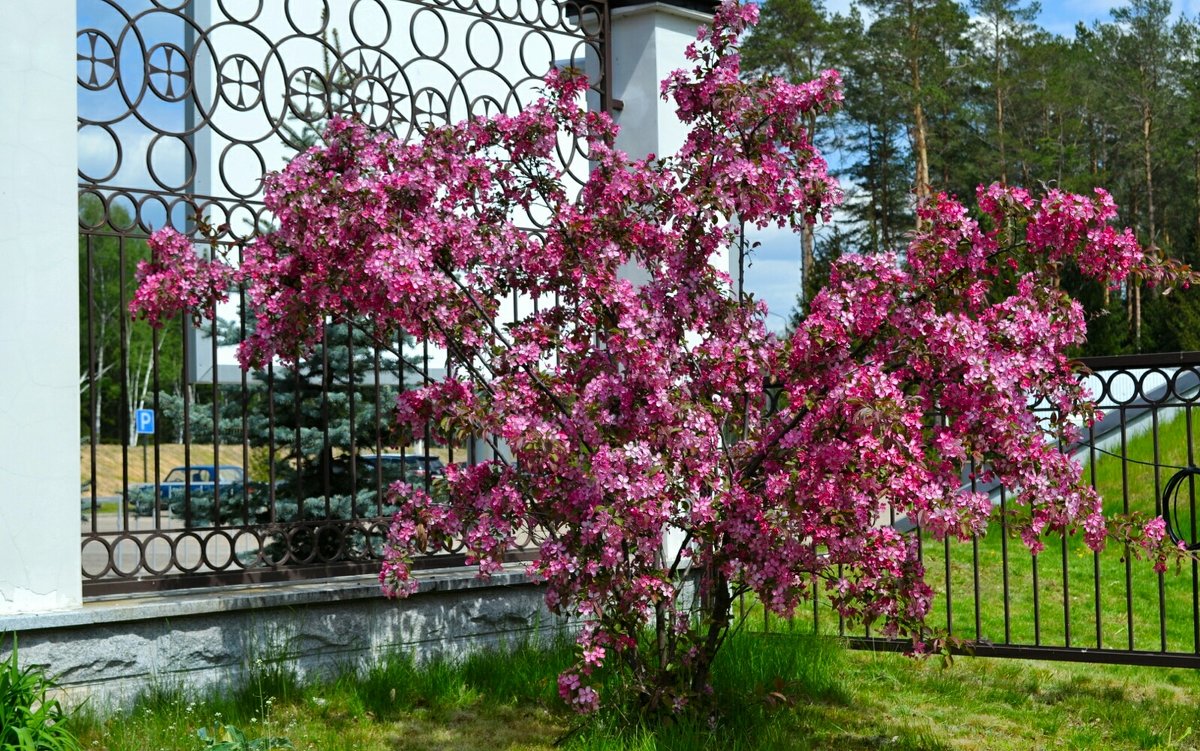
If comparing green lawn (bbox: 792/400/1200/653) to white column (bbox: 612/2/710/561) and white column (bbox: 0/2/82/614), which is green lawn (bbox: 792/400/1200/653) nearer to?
white column (bbox: 612/2/710/561)

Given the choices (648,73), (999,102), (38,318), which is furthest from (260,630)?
(999,102)

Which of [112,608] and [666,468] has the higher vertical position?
[666,468]

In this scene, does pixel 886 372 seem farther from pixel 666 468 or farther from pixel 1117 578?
pixel 1117 578

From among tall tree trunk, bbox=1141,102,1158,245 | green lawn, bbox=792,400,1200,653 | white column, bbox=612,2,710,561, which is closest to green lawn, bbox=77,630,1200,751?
green lawn, bbox=792,400,1200,653

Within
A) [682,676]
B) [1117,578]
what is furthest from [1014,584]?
[682,676]

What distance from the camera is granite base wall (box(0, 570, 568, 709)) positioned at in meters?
3.94

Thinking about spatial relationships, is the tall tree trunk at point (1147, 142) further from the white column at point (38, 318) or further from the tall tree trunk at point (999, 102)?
the white column at point (38, 318)

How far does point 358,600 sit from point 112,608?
3.11 feet

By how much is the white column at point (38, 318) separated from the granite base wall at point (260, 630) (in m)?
0.16

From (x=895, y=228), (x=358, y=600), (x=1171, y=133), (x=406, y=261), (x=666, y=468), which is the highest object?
(x=1171, y=133)

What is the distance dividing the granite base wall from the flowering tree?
582 millimetres

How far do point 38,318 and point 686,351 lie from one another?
2077 mm

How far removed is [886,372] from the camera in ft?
12.8

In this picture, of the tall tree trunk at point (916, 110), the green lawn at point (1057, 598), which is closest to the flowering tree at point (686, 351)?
the green lawn at point (1057, 598)
